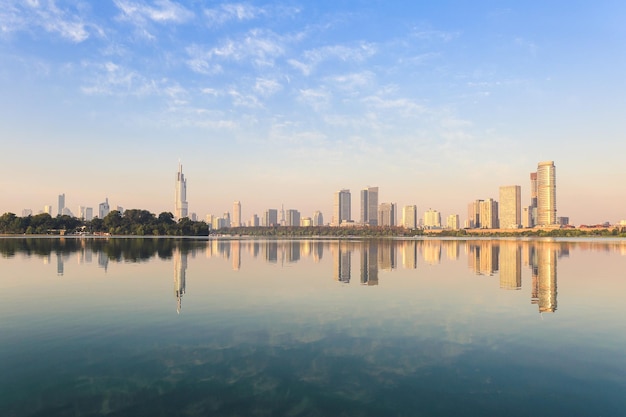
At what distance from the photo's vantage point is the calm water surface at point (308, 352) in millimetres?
12102

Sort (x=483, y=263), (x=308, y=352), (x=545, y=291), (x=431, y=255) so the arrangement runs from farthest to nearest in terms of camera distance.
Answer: (x=431, y=255) → (x=483, y=263) → (x=545, y=291) → (x=308, y=352)

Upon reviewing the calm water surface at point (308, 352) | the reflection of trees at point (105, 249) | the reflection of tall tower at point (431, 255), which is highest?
the calm water surface at point (308, 352)

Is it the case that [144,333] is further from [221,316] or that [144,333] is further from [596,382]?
[596,382]

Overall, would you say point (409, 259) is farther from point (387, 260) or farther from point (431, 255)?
point (431, 255)

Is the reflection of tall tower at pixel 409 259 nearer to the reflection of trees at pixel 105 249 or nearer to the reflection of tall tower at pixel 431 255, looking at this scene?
the reflection of tall tower at pixel 431 255

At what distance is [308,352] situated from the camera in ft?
55.4

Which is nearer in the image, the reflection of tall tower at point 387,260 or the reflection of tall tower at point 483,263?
the reflection of tall tower at point 483,263

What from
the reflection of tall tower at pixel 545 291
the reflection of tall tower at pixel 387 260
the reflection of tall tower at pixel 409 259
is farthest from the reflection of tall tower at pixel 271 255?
the reflection of tall tower at pixel 545 291

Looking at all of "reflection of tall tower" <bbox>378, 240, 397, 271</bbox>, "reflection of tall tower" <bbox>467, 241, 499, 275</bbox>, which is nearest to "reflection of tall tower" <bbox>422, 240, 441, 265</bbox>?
"reflection of tall tower" <bbox>467, 241, 499, 275</bbox>

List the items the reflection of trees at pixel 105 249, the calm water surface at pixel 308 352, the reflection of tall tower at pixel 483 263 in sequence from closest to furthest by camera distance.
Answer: the calm water surface at pixel 308 352, the reflection of tall tower at pixel 483 263, the reflection of trees at pixel 105 249

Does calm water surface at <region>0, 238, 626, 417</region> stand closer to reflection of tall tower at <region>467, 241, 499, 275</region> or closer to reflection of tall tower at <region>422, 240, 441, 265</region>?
reflection of tall tower at <region>467, 241, 499, 275</region>

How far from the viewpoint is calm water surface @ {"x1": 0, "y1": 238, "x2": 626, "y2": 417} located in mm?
12102

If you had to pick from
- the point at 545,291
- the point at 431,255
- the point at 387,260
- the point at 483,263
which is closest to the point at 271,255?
the point at 387,260

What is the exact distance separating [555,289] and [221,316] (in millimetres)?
30865
